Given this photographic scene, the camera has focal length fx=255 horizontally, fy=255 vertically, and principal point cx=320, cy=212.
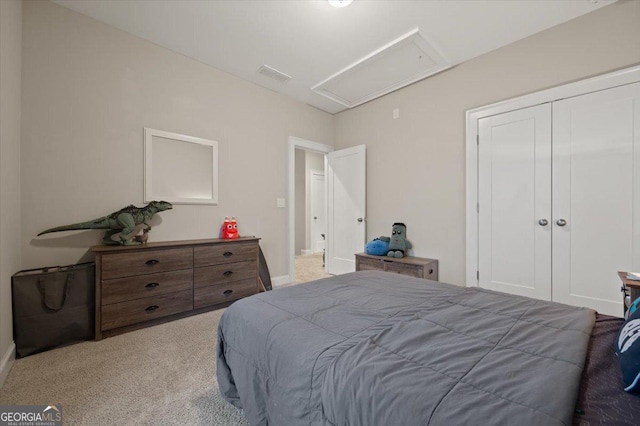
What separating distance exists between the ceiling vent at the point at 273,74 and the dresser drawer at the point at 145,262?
7.76ft

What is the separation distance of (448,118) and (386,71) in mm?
979

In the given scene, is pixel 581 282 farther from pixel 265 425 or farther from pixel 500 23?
pixel 265 425

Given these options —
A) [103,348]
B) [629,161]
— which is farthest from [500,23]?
[103,348]

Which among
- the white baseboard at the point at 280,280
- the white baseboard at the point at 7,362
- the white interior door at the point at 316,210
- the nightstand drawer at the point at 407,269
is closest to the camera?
the white baseboard at the point at 7,362

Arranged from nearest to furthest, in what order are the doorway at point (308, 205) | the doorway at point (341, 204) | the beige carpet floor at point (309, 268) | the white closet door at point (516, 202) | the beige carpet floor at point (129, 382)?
1. the beige carpet floor at point (129, 382)
2. the white closet door at point (516, 202)
3. the doorway at point (341, 204)
4. the beige carpet floor at point (309, 268)
5. the doorway at point (308, 205)

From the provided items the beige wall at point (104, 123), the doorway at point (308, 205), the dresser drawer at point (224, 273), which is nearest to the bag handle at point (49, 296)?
the beige wall at point (104, 123)

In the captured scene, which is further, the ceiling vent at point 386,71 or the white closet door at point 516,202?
the ceiling vent at point 386,71

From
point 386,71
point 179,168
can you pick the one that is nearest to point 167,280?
point 179,168

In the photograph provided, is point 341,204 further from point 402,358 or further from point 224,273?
point 402,358

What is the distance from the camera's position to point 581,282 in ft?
7.80

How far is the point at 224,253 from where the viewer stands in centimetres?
288

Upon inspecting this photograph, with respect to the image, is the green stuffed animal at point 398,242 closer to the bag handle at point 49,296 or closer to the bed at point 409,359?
the bed at point 409,359

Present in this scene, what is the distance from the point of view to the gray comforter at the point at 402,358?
644 millimetres

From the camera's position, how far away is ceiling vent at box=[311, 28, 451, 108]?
9.11 feet
